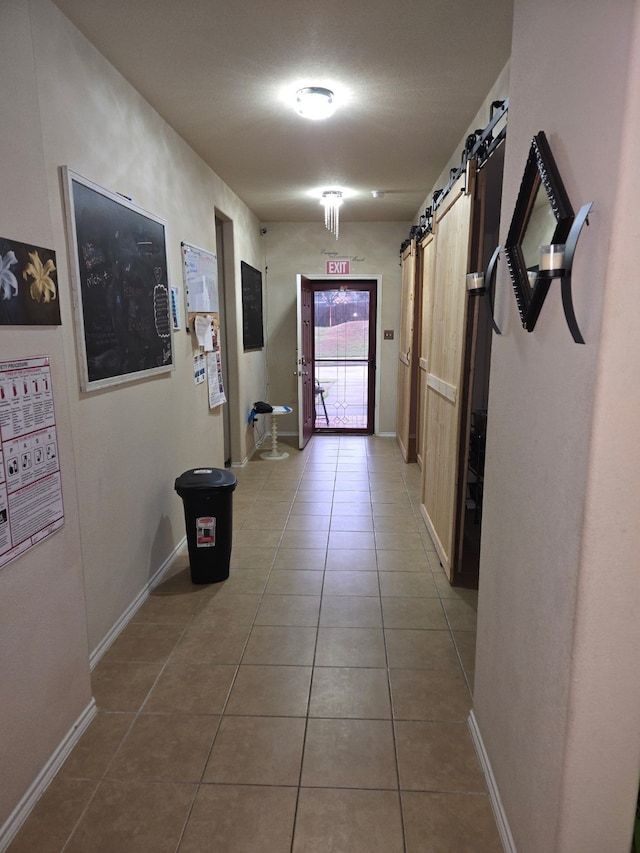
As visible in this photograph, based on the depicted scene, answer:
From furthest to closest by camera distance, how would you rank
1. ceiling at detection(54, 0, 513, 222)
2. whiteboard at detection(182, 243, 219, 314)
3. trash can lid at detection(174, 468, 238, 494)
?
1. whiteboard at detection(182, 243, 219, 314)
2. trash can lid at detection(174, 468, 238, 494)
3. ceiling at detection(54, 0, 513, 222)

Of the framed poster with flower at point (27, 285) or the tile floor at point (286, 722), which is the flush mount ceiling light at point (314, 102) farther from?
the tile floor at point (286, 722)

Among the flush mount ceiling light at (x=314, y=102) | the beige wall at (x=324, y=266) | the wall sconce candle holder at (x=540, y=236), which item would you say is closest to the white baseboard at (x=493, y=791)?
the wall sconce candle holder at (x=540, y=236)

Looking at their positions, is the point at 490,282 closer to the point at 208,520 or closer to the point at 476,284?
the point at 476,284

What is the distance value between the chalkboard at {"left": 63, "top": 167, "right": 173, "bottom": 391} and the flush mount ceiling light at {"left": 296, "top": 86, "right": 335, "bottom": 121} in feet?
3.25

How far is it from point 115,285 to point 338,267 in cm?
450

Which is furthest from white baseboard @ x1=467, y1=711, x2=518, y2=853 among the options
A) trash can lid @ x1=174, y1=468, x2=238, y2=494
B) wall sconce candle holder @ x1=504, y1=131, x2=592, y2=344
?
trash can lid @ x1=174, y1=468, x2=238, y2=494

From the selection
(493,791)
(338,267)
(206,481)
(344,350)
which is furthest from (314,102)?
(344,350)

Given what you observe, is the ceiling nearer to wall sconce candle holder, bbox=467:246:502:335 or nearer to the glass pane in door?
wall sconce candle holder, bbox=467:246:502:335

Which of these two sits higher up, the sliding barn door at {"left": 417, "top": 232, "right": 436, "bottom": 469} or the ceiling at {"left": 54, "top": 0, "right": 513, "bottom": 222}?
the ceiling at {"left": 54, "top": 0, "right": 513, "bottom": 222}

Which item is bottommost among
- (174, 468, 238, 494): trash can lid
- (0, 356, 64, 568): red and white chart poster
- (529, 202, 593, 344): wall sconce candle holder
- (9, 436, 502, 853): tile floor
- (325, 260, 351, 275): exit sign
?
(9, 436, 502, 853): tile floor

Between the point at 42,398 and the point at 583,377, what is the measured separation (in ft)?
4.96

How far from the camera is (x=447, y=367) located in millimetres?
3127

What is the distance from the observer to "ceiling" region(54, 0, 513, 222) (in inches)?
78.7

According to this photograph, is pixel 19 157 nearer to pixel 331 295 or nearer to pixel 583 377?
pixel 583 377
